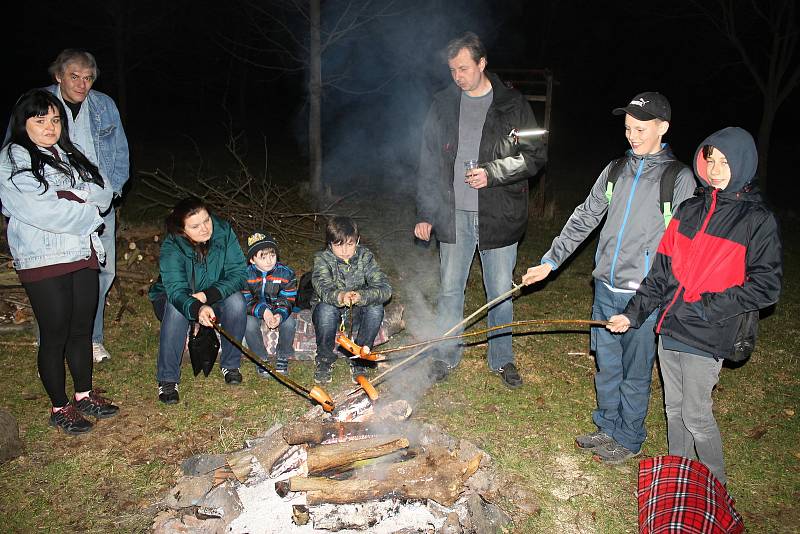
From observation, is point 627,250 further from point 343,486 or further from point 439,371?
point 343,486

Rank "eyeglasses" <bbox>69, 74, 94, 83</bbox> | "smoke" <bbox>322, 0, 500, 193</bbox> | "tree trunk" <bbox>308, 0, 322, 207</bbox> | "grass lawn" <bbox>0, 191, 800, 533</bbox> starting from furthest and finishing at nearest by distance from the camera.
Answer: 1. "smoke" <bbox>322, 0, 500, 193</bbox>
2. "tree trunk" <bbox>308, 0, 322, 207</bbox>
3. "eyeglasses" <bbox>69, 74, 94, 83</bbox>
4. "grass lawn" <bbox>0, 191, 800, 533</bbox>

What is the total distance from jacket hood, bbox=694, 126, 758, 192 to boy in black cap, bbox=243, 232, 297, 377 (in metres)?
3.26

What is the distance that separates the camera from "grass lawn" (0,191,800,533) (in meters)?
3.54

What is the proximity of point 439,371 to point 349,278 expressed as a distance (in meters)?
1.05

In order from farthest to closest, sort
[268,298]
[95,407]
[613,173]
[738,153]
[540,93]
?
1. [540,93]
2. [268,298]
3. [95,407]
4. [613,173]
5. [738,153]

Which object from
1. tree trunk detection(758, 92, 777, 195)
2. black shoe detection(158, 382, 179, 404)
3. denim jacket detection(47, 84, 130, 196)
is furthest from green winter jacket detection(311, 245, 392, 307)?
tree trunk detection(758, 92, 777, 195)

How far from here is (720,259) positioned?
308 centimetres

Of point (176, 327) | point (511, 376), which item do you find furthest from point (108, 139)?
point (511, 376)

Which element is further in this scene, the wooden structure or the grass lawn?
the wooden structure

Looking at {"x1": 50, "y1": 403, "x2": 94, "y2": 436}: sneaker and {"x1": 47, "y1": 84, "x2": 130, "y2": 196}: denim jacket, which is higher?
{"x1": 47, "y1": 84, "x2": 130, "y2": 196}: denim jacket

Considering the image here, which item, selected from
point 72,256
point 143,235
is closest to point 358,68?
point 143,235

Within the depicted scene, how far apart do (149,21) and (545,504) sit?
14.9 m

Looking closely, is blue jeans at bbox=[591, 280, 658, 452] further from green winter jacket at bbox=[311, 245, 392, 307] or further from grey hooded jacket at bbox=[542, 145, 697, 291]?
green winter jacket at bbox=[311, 245, 392, 307]

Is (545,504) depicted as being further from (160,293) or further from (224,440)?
(160,293)
